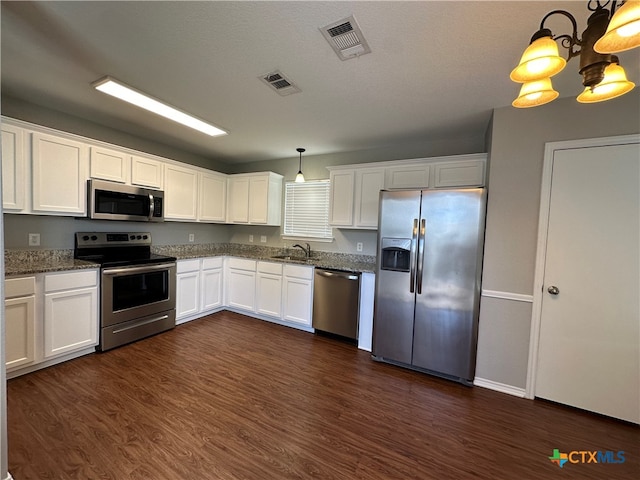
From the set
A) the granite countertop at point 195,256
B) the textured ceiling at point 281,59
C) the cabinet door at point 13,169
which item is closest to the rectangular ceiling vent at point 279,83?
the textured ceiling at point 281,59

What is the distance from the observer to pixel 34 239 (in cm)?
288

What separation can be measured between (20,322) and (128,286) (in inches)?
34.7

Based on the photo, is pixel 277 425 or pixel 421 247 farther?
pixel 421 247

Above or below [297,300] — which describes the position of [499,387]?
below

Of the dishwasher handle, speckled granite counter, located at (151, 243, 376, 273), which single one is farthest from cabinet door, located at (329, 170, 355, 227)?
the dishwasher handle

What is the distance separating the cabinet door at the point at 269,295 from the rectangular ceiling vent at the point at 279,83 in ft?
7.74

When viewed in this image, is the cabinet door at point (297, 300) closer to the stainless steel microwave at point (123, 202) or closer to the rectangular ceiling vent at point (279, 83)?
the stainless steel microwave at point (123, 202)

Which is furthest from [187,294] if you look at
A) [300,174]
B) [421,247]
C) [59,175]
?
[421,247]

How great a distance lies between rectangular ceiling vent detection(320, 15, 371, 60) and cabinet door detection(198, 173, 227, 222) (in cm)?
316

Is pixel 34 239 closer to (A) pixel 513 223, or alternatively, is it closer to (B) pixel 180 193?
(B) pixel 180 193

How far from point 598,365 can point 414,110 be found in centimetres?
263

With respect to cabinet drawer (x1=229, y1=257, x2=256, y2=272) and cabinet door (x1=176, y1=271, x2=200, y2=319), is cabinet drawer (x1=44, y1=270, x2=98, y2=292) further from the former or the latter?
cabinet drawer (x1=229, y1=257, x2=256, y2=272)

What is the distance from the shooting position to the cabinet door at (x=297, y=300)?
3.66 m

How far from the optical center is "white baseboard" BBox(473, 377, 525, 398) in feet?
8.02
